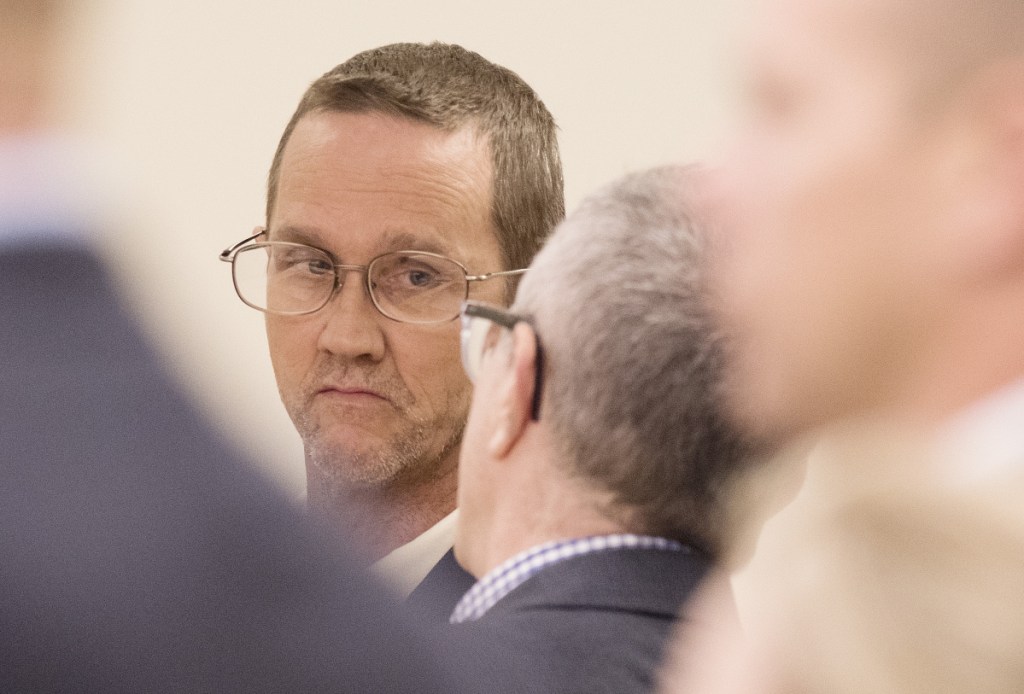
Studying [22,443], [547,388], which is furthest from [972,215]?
[22,443]

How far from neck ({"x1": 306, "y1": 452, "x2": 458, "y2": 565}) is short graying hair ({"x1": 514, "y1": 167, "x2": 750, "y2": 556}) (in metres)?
0.28

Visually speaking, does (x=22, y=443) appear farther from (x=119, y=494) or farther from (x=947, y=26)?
(x=947, y=26)

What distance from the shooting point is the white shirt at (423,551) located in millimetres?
646

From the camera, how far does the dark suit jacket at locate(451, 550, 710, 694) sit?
17.8 inches

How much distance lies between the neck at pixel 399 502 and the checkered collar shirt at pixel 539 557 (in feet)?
0.81

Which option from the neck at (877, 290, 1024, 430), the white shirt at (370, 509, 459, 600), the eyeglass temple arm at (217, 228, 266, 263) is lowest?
the white shirt at (370, 509, 459, 600)

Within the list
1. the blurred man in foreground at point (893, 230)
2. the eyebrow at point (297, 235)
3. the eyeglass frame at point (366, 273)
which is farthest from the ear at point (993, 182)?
the eyebrow at point (297, 235)

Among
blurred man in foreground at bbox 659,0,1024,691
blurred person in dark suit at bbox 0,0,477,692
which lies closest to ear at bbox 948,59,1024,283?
blurred man in foreground at bbox 659,0,1024,691

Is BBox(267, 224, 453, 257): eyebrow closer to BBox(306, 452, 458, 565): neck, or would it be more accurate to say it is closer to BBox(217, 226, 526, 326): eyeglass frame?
BBox(217, 226, 526, 326): eyeglass frame

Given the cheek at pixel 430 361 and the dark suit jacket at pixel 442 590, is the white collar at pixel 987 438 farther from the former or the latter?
the cheek at pixel 430 361

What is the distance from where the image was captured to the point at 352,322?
2.44 ft

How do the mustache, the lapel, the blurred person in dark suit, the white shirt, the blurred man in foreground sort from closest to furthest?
1. the blurred person in dark suit
2. the blurred man in foreground
3. the lapel
4. the white shirt
5. the mustache

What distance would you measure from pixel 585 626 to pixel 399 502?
1.09ft

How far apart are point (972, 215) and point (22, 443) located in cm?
32
